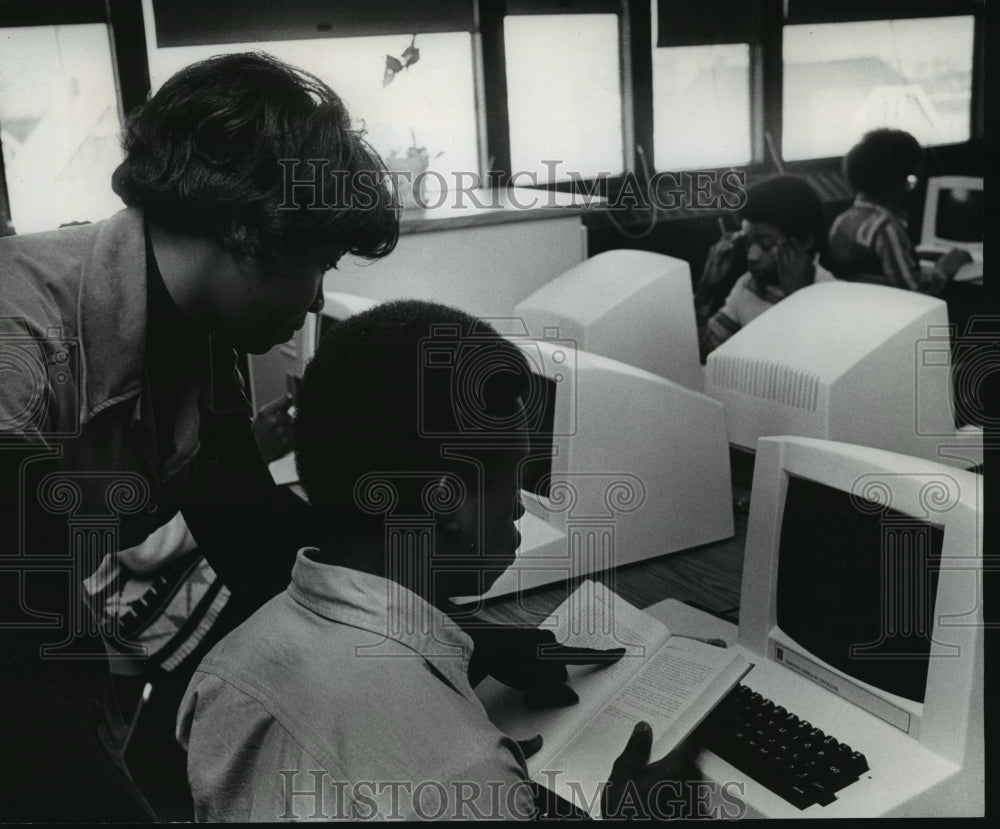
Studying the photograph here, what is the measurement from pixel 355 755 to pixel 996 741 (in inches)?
29.7

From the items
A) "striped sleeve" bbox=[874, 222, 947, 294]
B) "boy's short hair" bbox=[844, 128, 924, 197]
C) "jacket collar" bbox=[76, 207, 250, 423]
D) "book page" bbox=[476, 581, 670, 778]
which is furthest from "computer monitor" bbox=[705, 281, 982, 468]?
"jacket collar" bbox=[76, 207, 250, 423]

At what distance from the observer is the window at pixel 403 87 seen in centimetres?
139

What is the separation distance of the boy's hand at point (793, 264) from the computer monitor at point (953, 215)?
149 millimetres

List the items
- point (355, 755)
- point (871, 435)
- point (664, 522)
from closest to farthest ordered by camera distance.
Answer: point (355, 755)
point (871, 435)
point (664, 522)

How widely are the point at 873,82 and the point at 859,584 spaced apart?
2.29 feet

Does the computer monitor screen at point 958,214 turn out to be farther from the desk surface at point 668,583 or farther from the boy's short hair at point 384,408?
the boy's short hair at point 384,408

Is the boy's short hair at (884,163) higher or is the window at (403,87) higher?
the window at (403,87)

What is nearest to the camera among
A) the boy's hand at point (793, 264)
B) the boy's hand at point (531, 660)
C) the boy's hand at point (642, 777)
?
the boy's hand at point (642, 777)

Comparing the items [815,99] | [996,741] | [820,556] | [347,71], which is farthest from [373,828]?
[815,99]

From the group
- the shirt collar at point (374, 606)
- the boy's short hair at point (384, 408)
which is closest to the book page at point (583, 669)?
the shirt collar at point (374, 606)

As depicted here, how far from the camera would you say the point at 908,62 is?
140 cm

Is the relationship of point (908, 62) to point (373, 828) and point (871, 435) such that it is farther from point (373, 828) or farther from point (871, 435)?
point (373, 828)

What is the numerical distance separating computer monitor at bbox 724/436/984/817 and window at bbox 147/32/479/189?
616 mm

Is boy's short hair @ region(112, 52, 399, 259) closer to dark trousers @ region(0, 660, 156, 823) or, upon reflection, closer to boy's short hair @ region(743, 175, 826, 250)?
boy's short hair @ region(743, 175, 826, 250)
